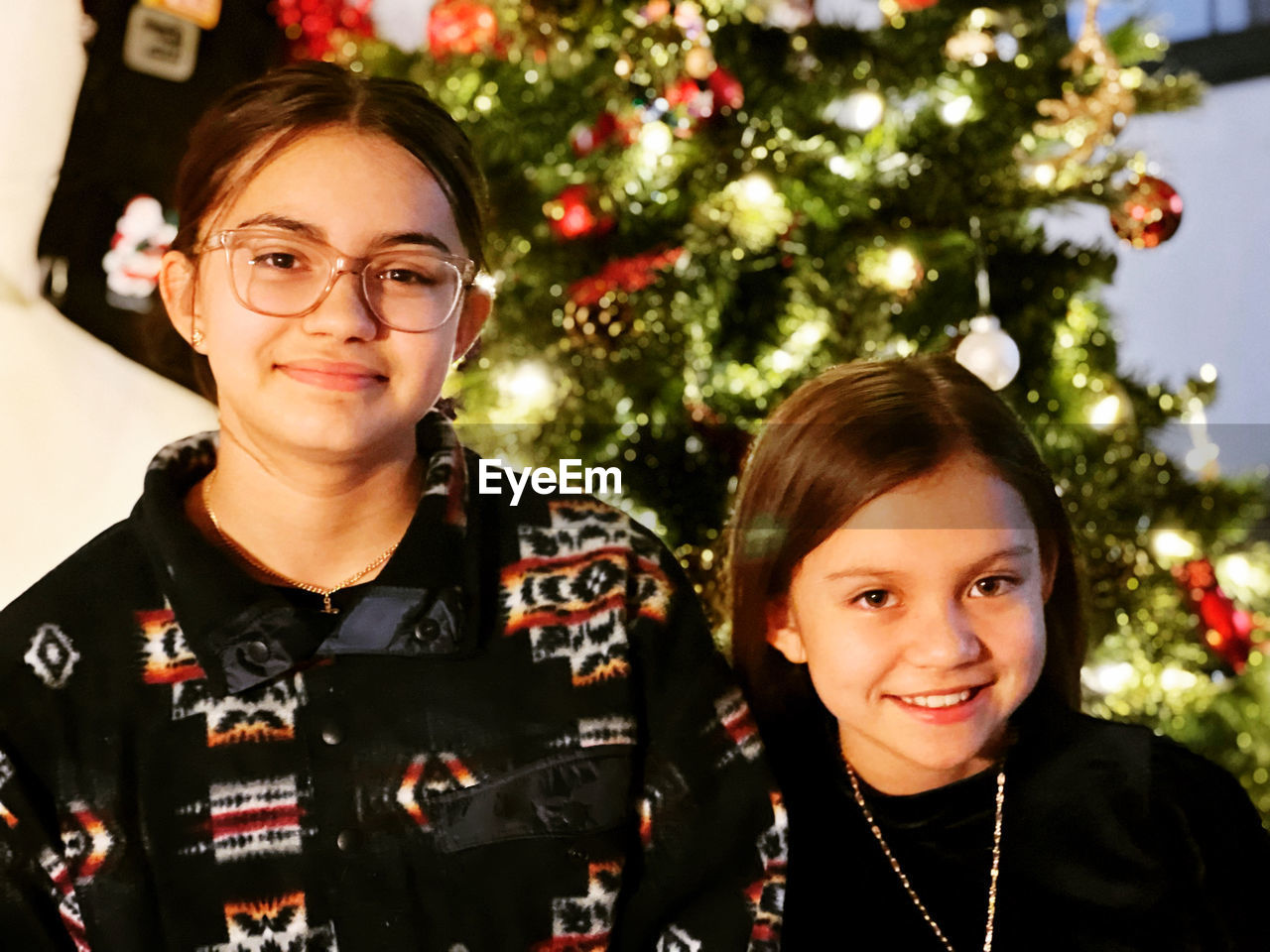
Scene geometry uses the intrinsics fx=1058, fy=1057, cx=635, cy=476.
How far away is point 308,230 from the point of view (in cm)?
73

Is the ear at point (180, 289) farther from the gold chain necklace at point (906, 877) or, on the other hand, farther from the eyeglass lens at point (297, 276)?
the gold chain necklace at point (906, 877)

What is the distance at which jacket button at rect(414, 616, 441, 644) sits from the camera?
2.46ft

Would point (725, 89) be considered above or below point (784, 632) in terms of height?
above

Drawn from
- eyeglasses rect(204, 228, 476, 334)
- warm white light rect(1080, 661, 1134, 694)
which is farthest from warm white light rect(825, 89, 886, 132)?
warm white light rect(1080, 661, 1134, 694)

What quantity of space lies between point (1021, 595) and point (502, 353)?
0.61m

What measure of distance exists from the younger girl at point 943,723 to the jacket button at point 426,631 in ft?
0.96

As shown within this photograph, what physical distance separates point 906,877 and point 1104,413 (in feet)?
2.47

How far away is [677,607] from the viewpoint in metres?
0.81

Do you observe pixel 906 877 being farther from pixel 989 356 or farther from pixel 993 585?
pixel 989 356

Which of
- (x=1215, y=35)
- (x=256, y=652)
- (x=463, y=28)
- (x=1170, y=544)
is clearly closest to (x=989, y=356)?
(x=1170, y=544)

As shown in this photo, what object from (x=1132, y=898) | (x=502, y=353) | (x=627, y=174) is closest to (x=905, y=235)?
(x=627, y=174)

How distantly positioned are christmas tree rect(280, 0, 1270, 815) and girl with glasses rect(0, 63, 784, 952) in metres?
0.37

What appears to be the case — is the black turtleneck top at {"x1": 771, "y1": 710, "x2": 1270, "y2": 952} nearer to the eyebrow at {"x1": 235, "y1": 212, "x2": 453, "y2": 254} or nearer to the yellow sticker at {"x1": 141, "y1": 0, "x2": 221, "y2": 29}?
the eyebrow at {"x1": 235, "y1": 212, "x2": 453, "y2": 254}

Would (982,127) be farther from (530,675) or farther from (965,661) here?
(530,675)
